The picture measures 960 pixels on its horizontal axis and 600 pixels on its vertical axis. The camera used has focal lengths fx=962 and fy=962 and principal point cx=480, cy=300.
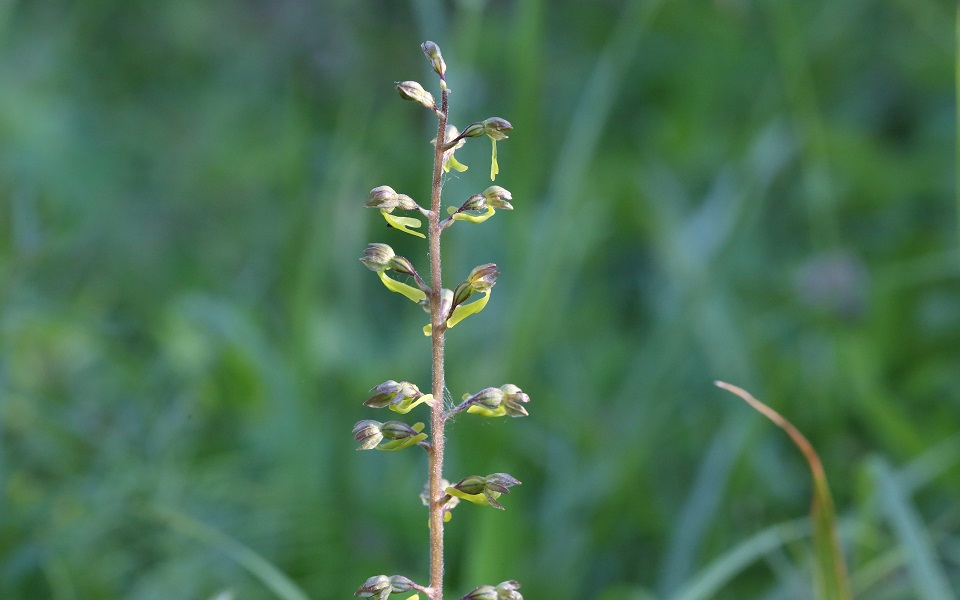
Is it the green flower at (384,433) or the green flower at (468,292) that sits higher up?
the green flower at (468,292)

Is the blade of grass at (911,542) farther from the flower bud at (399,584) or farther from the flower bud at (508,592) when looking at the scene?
the flower bud at (399,584)

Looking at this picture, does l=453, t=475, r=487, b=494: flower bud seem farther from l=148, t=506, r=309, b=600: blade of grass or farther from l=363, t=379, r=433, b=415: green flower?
l=148, t=506, r=309, b=600: blade of grass

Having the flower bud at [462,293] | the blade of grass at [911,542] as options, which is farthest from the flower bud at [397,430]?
the blade of grass at [911,542]

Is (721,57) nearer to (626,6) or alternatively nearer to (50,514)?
(626,6)

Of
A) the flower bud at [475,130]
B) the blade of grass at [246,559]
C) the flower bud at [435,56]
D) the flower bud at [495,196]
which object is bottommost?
the blade of grass at [246,559]

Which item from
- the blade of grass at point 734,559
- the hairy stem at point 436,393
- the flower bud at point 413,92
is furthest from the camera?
the blade of grass at point 734,559

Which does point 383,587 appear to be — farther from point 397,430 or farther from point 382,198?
point 382,198

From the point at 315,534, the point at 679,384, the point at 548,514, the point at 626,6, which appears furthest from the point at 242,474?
the point at 626,6
